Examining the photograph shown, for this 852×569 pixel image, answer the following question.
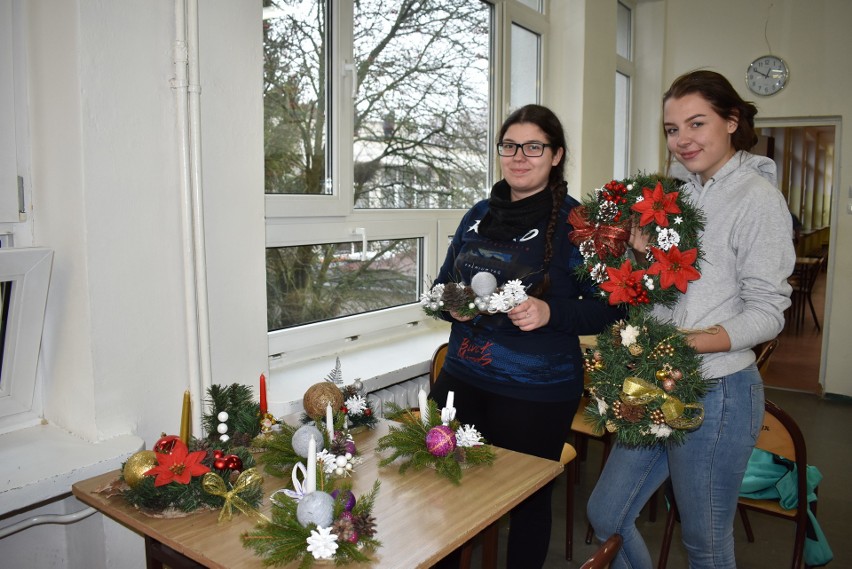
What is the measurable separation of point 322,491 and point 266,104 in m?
1.62

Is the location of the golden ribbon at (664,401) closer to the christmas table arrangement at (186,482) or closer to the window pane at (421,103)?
the christmas table arrangement at (186,482)

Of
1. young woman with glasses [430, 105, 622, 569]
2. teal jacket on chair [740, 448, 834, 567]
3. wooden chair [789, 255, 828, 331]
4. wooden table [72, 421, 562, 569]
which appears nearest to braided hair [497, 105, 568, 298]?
young woman with glasses [430, 105, 622, 569]

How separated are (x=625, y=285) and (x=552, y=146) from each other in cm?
57

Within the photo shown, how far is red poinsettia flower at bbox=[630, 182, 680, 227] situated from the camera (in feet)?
4.96

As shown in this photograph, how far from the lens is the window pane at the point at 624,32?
561 cm

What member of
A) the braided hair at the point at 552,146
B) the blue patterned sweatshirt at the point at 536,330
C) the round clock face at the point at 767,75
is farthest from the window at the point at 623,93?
the blue patterned sweatshirt at the point at 536,330

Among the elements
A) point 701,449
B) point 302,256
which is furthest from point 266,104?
point 701,449

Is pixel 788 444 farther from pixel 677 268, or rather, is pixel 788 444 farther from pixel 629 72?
pixel 629 72

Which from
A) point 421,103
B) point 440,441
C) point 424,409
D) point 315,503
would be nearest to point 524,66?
point 421,103

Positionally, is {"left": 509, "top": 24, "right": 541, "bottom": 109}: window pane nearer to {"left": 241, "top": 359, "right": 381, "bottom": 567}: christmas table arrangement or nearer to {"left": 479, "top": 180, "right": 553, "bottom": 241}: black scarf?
{"left": 479, "top": 180, "right": 553, "bottom": 241}: black scarf

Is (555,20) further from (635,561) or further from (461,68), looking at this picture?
(635,561)

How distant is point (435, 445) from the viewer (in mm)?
1581

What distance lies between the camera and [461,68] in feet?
11.7

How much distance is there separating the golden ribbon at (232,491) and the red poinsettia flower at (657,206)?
1.03 meters
